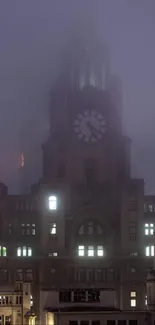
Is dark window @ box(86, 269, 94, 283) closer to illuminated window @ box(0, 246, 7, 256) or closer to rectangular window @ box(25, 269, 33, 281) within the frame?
rectangular window @ box(25, 269, 33, 281)

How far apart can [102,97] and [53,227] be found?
15.4m

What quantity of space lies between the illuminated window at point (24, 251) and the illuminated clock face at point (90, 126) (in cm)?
1336

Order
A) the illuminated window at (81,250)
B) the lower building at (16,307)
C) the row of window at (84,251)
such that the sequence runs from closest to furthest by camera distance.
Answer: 1. the lower building at (16,307)
2. the row of window at (84,251)
3. the illuminated window at (81,250)

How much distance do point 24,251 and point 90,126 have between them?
15.3 m

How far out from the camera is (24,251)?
306ft

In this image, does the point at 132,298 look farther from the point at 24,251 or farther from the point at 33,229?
the point at 33,229

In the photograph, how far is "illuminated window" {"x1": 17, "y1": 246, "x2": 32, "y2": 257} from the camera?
92.9 metres

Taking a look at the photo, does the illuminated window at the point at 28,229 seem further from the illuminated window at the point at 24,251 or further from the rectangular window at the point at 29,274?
the rectangular window at the point at 29,274

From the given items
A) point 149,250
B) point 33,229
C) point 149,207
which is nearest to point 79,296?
point 149,250

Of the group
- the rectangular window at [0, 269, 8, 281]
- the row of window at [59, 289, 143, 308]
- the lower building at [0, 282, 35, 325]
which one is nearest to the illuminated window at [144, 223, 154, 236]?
the rectangular window at [0, 269, 8, 281]

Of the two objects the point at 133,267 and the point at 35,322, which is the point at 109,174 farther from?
the point at 35,322

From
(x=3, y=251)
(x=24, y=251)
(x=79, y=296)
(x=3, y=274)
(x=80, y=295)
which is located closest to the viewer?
A: (x=79, y=296)

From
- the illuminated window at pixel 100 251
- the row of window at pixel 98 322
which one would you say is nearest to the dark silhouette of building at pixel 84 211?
the illuminated window at pixel 100 251

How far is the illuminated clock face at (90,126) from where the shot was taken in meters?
97.3
